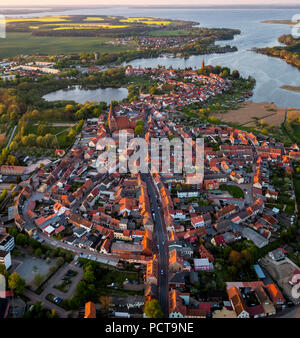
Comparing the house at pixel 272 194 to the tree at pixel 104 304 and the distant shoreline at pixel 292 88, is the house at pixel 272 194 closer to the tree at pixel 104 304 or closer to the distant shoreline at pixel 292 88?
the tree at pixel 104 304

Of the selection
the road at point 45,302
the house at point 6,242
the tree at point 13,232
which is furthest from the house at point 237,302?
the tree at point 13,232

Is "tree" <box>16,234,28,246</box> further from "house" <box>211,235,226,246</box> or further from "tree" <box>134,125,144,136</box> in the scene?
"tree" <box>134,125,144,136</box>

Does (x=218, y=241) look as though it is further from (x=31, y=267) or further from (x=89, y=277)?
(x=31, y=267)

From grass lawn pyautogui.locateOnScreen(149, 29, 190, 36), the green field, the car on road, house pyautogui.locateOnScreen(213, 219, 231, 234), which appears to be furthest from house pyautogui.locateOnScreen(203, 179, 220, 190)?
grass lawn pyautogui.locateOnScreen(149, 29, 190, 36)

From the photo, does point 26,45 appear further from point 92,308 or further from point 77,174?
point 92,308

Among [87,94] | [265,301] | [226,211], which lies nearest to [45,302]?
[265,301]

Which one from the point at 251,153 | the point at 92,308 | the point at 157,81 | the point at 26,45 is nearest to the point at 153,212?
the point at 92,308

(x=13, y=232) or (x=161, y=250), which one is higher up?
(x=13, y=232)
